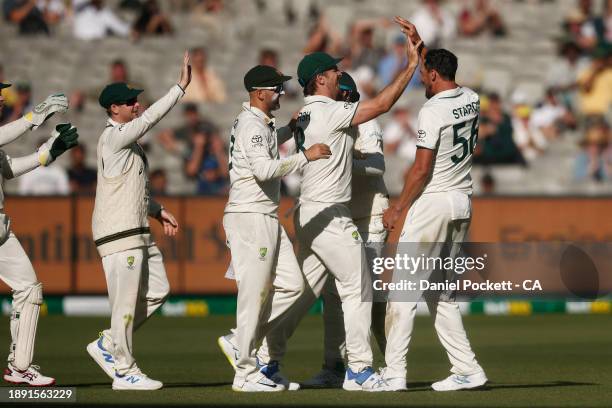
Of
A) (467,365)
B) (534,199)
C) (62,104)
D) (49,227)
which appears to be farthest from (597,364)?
(49,227)

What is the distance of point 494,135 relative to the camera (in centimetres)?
2056

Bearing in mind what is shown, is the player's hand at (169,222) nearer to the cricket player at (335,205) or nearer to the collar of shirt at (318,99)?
the cricket player at (335,205)

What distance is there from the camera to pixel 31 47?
22656mm

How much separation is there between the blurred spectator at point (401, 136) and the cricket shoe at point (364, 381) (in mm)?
11388

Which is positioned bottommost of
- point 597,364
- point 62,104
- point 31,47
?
point 597,364

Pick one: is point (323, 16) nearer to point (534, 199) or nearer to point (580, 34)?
point (580, 34)

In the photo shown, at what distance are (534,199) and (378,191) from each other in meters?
7.80

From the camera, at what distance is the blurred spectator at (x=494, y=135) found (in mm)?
20516

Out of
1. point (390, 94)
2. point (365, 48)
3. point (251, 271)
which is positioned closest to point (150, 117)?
point (251, 271)

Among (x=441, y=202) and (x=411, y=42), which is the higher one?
(x=411, y=42)

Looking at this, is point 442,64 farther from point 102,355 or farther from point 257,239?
point 102,355

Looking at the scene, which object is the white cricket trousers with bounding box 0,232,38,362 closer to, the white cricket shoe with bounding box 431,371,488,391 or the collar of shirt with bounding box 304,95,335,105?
the collar of shirt with bounding box 304,95,335,105

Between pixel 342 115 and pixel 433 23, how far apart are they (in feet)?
44.5

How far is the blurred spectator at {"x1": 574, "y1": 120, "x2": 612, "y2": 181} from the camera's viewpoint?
20922 millimetres
